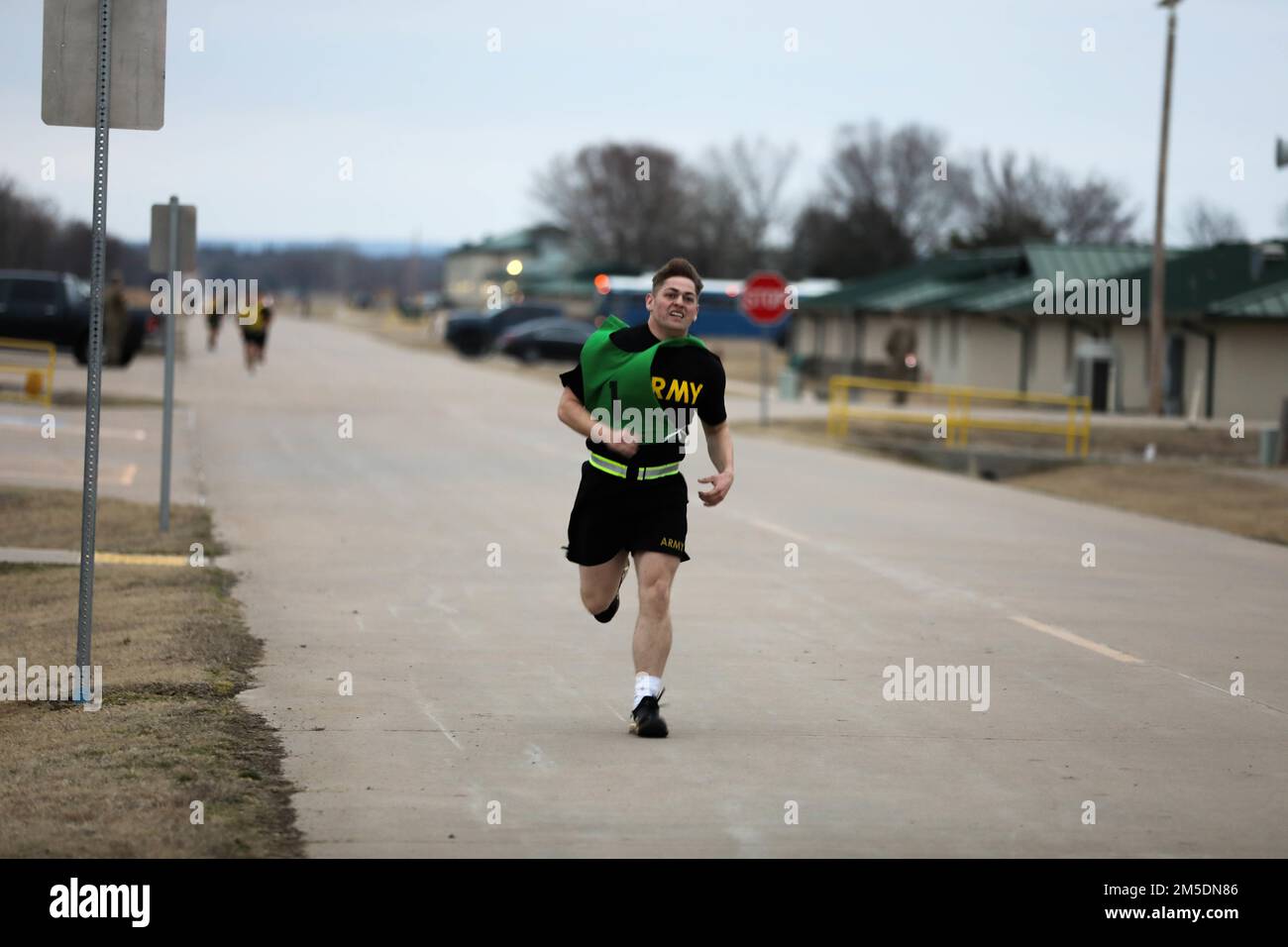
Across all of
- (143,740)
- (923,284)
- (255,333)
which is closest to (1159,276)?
(923,284)

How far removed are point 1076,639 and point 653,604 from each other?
13.8 ft

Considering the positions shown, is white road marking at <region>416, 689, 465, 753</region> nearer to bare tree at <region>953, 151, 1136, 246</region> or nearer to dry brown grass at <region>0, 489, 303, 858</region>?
dry brown grass at <region>0, 489, 303, 858</region>

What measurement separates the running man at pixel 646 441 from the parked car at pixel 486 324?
2350 inches

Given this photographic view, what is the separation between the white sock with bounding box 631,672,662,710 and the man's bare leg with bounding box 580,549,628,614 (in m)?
0.42

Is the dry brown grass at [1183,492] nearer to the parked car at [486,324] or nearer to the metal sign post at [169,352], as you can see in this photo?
the metal sign post at [169,352]

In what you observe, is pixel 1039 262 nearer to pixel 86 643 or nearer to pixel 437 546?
pixel 437 546

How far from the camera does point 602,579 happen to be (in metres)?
8.02

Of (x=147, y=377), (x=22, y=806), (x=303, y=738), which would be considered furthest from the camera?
Answer: (x=147, y=377)

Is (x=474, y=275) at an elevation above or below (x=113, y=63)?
above

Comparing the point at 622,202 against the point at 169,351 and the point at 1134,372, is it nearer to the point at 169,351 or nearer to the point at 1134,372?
the point at 1134,372

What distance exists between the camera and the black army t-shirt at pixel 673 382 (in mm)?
7688

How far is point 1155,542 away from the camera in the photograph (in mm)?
17375
